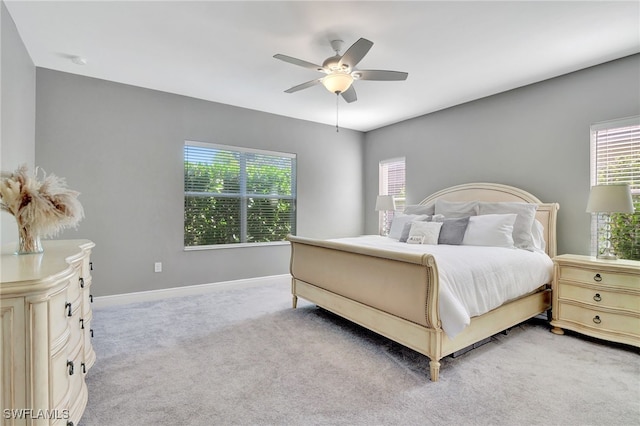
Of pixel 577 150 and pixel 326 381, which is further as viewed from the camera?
pixel 577 150

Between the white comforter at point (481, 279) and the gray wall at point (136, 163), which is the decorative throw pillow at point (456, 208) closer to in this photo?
the white comforter at point (481, 279)

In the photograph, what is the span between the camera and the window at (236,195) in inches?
168

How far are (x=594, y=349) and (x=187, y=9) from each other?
4239 millimetres

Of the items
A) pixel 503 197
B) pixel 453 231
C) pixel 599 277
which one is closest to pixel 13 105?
pixel 453 231

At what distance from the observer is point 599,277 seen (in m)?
2.68

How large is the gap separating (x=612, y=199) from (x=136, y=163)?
5.01 metres

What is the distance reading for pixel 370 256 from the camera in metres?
2.58

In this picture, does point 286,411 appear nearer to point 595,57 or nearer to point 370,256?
point 370,256

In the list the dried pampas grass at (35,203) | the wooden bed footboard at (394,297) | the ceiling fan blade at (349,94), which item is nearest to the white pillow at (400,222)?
the wooden bed footboard at (394,297)

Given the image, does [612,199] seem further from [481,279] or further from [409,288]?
[409,288]

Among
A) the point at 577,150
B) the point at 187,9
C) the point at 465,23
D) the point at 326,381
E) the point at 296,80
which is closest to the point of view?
the point at 326,381

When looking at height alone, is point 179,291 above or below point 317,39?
below

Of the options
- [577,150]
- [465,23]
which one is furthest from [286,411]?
[577,150]

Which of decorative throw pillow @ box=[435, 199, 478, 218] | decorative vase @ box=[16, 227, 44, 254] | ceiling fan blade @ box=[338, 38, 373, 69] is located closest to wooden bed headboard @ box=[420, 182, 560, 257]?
decorative throw pillow @ box=[435, 199, 478, 218]
